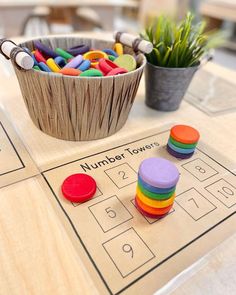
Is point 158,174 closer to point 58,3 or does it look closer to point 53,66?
point 53,66

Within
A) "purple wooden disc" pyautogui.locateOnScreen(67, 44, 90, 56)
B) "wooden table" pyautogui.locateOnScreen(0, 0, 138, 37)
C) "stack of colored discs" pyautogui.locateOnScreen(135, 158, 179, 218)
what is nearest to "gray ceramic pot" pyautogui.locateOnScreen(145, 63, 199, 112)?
"purple wooden disc" pyautogui.locateOnScreen(67, 44, 90, 56)

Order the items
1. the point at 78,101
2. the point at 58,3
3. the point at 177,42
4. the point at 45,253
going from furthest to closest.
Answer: the point at 58,3 → the point at 177,42 → the point at 78,101 → the point at 45,253

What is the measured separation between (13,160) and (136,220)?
0.65 ft

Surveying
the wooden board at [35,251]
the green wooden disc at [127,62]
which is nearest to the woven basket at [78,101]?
the green wooden disc at [127,62]

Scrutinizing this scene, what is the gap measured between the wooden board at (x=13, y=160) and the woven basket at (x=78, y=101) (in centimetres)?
5

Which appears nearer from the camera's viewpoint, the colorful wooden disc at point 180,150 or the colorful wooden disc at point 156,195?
the colorful wooden disc at point 156,195

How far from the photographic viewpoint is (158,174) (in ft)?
0.98

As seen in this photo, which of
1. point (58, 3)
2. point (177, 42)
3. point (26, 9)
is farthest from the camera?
point (58, 3)

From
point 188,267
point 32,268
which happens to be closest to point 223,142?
point 188,267

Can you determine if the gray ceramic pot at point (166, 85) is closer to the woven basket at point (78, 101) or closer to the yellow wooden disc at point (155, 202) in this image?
the woven basket at point (78, 101)

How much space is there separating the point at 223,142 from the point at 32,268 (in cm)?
36

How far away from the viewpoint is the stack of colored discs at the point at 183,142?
405 mm


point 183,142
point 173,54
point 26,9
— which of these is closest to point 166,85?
point 173,54

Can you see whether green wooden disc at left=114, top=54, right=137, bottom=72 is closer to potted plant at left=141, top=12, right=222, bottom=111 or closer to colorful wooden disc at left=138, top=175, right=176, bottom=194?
potted plant at left=141, top=12, right=222, bottom=111
